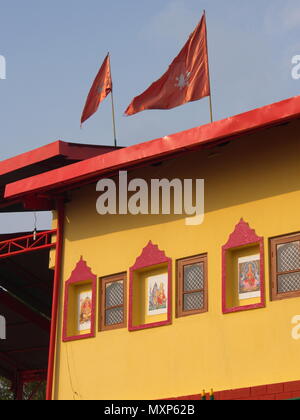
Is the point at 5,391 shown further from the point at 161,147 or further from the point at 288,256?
the point at 288,256

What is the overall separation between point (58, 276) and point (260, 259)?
5.60 metres

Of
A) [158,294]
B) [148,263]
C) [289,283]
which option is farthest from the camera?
[148,263]

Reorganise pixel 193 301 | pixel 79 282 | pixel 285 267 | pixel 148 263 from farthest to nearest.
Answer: pixel 79 282 → pixel 148 263 → pixel 193 301 → pixel 285 267

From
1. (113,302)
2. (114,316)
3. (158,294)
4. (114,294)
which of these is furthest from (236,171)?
(114,316)

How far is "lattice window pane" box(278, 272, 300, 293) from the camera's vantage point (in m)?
16.3

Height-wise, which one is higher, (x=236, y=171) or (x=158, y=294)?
(x=236, y=171)

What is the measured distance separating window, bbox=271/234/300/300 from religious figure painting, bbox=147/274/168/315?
8.95ft

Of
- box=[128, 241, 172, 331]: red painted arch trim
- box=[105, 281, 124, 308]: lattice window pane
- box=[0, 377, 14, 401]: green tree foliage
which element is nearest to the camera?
box=[128, 241, 172, 331]: red painted arch trim

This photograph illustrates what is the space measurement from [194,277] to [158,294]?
3.48 ft

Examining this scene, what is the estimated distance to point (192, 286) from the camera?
59.3 ft

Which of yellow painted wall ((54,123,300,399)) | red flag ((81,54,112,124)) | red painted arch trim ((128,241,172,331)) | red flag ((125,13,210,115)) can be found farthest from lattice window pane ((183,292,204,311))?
red flag ((81,54,112,124))

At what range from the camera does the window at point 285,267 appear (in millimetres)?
16375

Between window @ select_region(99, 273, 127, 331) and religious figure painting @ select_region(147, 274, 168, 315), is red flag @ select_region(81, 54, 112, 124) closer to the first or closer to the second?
window @ select_region(99, 273, 127, 331)

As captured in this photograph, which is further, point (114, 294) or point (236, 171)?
point (114, 294)
